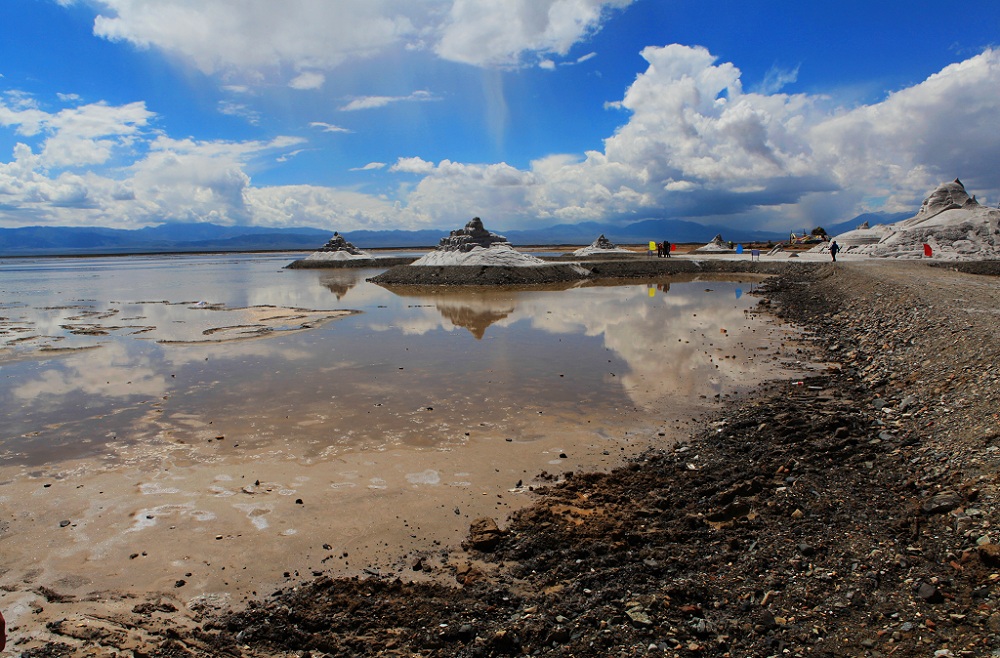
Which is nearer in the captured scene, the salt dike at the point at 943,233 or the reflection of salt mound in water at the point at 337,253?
the salt dike at the point at 943,233

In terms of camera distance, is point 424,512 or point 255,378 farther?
point 255,378

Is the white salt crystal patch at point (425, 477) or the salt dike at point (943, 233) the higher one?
the salt dike at point (943, 233)

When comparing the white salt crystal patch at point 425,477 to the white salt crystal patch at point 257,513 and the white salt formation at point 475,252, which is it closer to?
the white salt crystal patch at point 257,513

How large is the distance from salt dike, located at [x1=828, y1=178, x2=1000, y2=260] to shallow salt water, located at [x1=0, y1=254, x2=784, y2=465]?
2095 centimetres

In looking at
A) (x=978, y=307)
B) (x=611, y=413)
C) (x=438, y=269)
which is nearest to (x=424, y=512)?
(x=611, y=413)

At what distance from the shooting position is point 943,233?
3800cm

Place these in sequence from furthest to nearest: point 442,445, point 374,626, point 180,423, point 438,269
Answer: point 438,269 → point 180,423 → point 442,445 → point 374,626

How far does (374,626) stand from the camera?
4.42m

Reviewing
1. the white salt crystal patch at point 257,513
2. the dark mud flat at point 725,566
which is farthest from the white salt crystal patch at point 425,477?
the white salt crystal patch at point 257,513

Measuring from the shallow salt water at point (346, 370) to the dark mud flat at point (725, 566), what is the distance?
2928 millimetres

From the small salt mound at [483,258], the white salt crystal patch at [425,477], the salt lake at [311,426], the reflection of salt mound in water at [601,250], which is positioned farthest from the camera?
the reflection of salt mound in water at [601,250]

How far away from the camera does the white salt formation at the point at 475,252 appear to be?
41938 millimetres

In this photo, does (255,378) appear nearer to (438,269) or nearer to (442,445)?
(442,445)

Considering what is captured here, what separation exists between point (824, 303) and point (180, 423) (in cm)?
2308
